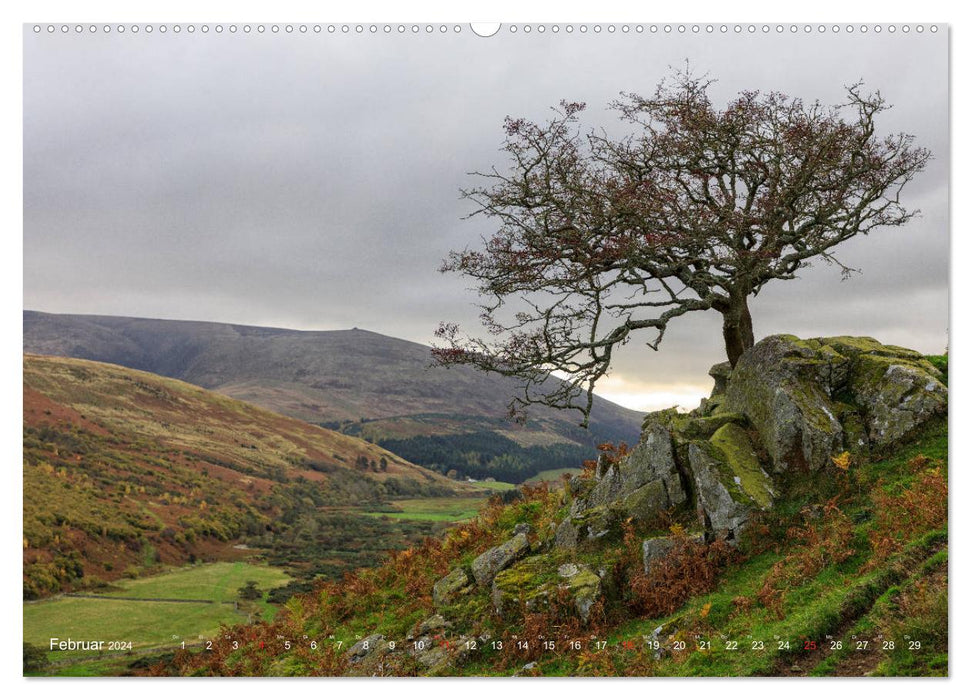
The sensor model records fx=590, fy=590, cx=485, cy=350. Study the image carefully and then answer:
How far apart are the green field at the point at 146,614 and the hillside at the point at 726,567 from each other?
90 cm

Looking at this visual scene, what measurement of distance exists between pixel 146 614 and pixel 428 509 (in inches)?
640

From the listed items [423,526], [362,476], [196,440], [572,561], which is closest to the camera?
[572,561]

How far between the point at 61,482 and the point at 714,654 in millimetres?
13297

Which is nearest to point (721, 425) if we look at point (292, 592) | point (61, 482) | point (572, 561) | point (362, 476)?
point (572, 561)

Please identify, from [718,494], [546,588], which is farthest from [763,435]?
[546,588]

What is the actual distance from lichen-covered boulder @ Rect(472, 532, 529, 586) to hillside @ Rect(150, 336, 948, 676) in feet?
0.11

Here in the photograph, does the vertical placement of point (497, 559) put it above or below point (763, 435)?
below

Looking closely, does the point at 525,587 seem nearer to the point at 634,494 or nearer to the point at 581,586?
the point at 581,586

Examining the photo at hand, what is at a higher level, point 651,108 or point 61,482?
point 651,108

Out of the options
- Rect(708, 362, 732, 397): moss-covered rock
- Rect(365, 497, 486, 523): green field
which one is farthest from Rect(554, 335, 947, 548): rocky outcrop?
Rect(365, 497, 486, 523): green field

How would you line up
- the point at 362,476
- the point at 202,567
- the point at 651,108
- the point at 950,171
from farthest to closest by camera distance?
the point at 362,476
the point at 202,567
the point at 651,108
the point at 950,171

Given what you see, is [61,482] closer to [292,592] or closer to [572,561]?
[292,592]

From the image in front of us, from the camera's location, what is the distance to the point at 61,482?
12.7m

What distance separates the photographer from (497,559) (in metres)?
12.9
